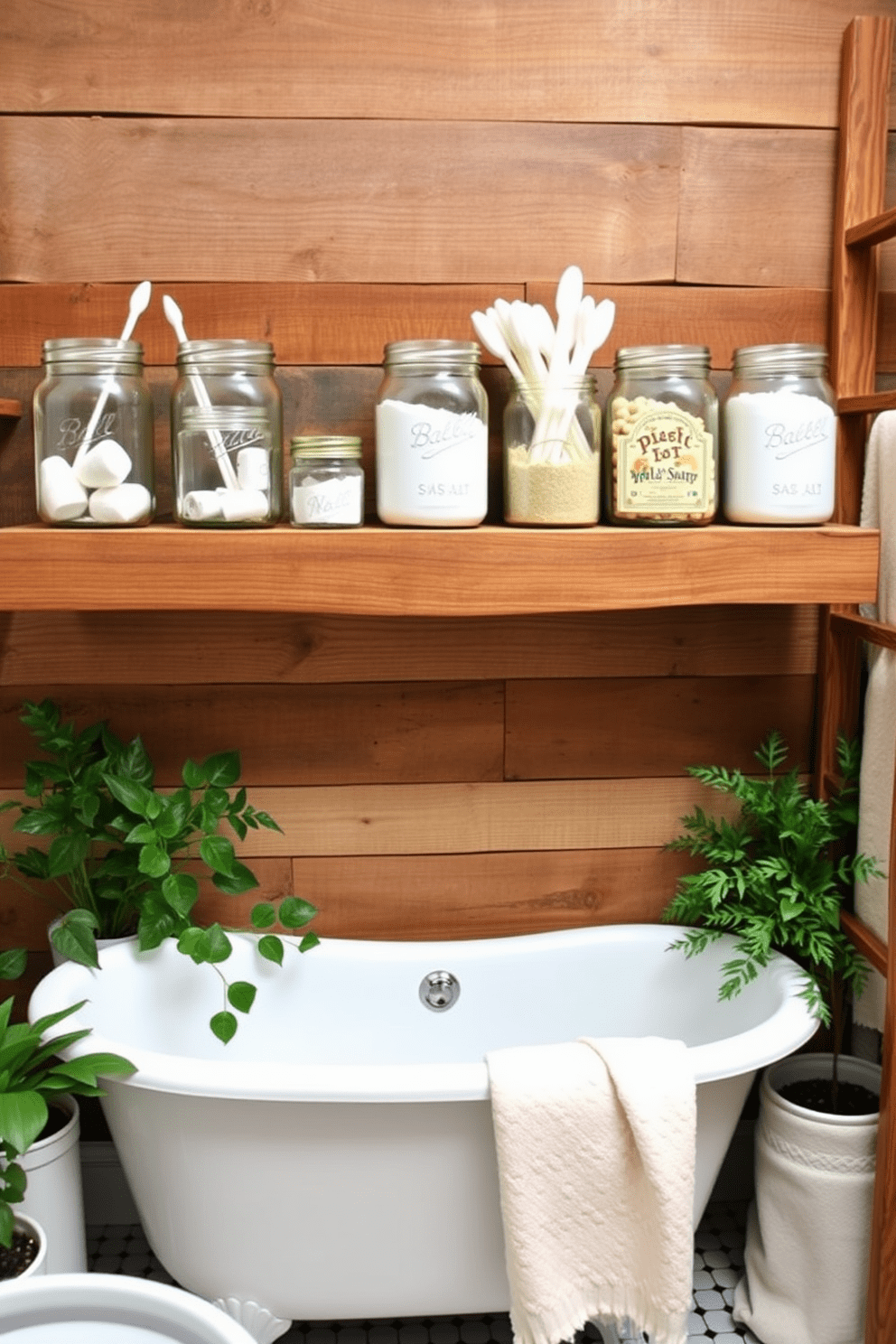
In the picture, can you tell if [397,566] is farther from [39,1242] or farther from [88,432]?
[39,1242]

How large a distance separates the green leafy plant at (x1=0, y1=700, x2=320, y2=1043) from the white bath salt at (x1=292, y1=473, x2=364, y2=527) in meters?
0.42

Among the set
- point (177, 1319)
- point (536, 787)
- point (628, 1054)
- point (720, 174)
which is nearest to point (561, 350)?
point (720, 174)

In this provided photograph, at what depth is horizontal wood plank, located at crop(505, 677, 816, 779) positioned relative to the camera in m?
1.94

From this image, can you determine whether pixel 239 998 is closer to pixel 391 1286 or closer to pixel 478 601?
pixel 391 1286

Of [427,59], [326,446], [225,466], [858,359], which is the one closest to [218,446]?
[225,466]

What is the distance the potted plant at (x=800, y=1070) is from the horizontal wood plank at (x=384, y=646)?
175mm

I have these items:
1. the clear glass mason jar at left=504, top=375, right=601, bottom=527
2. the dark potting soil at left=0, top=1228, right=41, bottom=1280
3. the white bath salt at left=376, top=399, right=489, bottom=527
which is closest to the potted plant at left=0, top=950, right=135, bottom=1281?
the dark potting soil at left=0, top=1228, right=41, bottom=1280

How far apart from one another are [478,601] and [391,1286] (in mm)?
897

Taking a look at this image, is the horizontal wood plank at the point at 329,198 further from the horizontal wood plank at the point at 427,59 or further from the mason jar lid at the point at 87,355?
the mason jar lid at the point at 87,355

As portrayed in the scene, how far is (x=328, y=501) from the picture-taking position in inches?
62.6

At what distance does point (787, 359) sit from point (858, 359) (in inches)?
10.2

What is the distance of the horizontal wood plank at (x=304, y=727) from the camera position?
1908 mm

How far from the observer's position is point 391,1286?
1575 millimetres

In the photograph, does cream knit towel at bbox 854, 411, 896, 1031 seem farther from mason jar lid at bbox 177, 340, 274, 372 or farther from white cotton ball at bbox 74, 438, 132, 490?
white cotton ball at bbox 74, 438, 132, 490
